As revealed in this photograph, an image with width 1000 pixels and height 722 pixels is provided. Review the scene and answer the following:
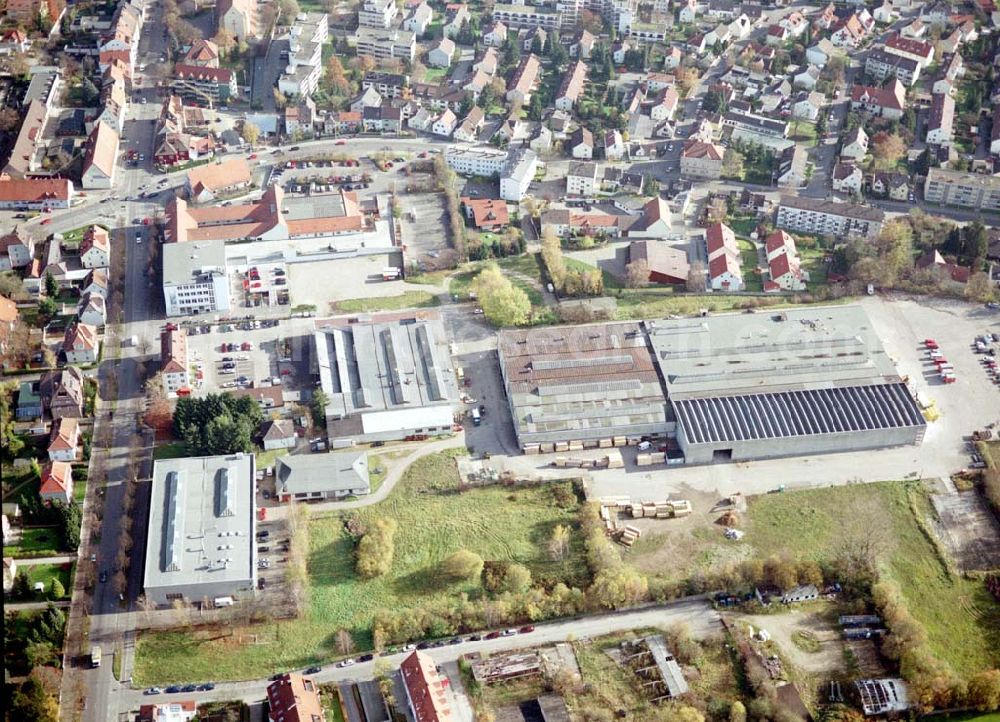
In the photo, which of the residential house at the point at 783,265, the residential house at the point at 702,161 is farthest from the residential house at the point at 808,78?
the residential house at the point at 783,265

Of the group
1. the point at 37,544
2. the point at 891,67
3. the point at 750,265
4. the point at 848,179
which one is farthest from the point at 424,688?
the point at 891,67

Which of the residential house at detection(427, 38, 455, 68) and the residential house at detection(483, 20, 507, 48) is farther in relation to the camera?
the residential house at detection(483, 20, 507, 48)

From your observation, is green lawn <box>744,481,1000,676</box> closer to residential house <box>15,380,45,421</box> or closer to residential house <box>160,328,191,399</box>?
residential house <box>160,328,191,399</box>

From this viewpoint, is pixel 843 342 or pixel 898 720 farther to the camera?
pixel 843 342

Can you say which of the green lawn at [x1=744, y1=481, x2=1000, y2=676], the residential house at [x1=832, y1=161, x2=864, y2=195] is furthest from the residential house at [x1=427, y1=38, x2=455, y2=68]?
the green lawn at [x1=744, y1=481, x2=1000, y2=676]

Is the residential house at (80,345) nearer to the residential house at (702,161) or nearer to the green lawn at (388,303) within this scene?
the green lawn at (388,303)

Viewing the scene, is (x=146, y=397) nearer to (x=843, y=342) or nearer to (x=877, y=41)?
(x=843, y=342)

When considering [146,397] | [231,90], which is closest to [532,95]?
[231,90]
